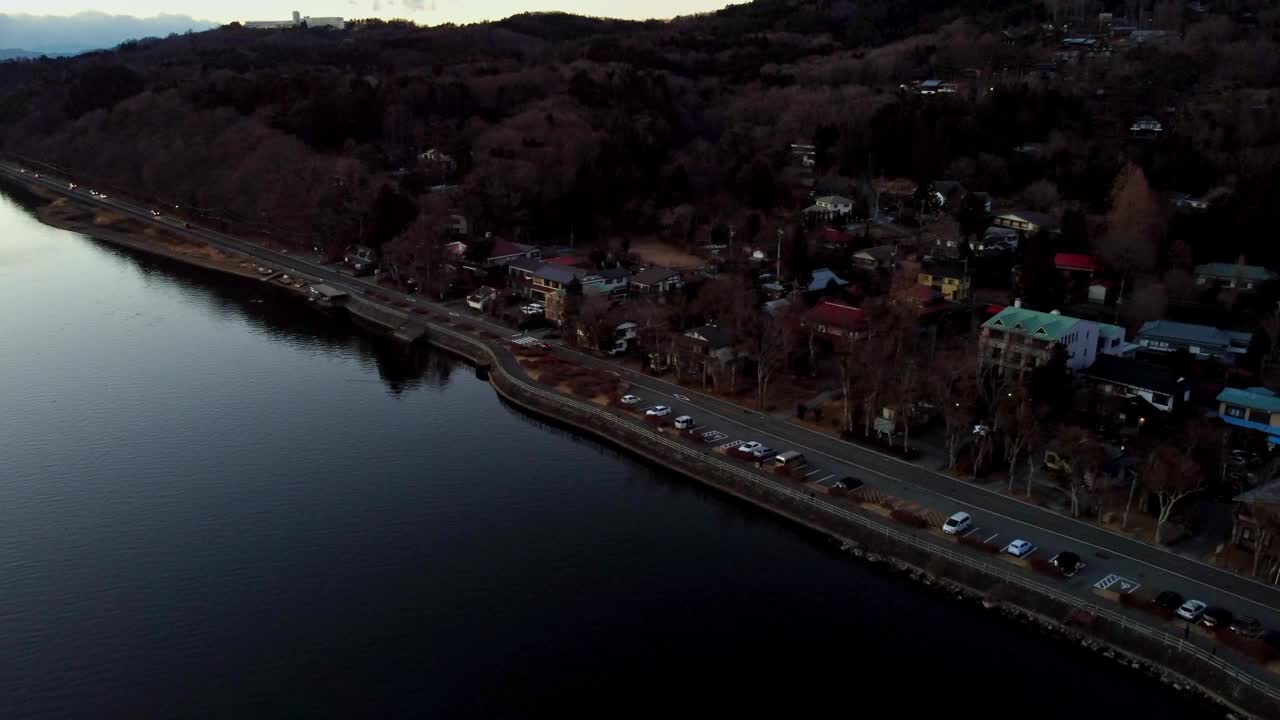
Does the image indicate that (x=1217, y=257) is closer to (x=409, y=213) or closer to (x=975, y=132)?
(x=975, y=132)

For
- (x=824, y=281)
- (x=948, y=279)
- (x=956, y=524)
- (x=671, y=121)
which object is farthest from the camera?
(x=671, y=121)

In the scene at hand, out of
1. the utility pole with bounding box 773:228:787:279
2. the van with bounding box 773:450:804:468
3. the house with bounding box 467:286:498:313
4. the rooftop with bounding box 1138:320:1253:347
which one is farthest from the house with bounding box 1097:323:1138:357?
the house with bounding box 467:286:498:313

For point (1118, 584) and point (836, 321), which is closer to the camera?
point (1118, 584)

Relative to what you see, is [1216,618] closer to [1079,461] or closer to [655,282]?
[1079,461]

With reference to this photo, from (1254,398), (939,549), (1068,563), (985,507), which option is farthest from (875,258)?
(1068,563)

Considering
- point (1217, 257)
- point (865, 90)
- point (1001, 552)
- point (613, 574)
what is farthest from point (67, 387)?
point (865, 90)

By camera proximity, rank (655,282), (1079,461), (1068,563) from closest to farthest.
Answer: (1068,563), (1079,461), (655,282)
